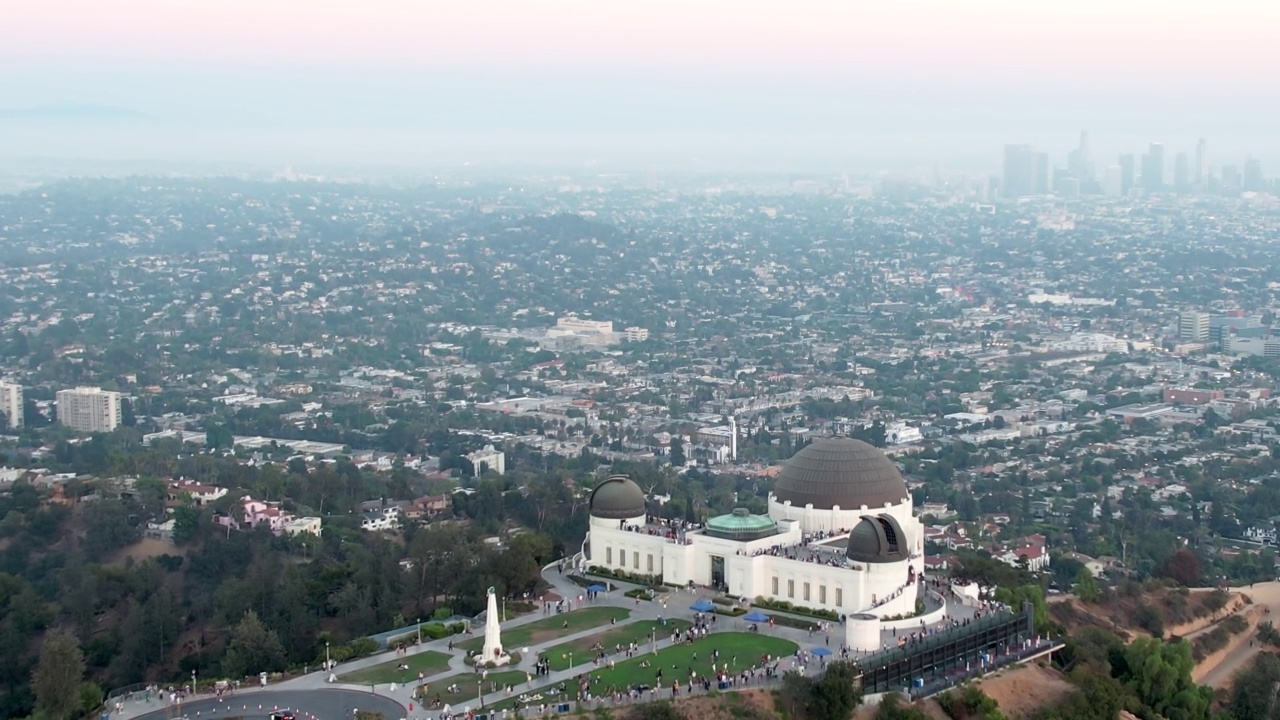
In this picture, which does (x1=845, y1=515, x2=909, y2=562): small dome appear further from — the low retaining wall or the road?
the road

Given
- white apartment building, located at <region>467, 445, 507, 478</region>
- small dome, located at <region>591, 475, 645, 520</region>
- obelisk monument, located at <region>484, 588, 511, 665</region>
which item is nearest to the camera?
obelisk monument, located at <region>484, 588, 511, 665</region>

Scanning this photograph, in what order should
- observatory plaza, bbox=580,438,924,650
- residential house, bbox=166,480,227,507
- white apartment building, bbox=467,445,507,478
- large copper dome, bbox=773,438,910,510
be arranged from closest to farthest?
observatory plaza, bbox=580,438,924,650 → large copper dome, bbox=773,438,910,510 → residential house, bbox=166,480,227,507 → white apartment building, bbox=467,445,507,478

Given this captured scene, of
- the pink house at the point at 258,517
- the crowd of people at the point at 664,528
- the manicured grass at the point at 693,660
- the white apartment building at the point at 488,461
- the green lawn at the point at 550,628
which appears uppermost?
the crowd of people at the point at 664,528

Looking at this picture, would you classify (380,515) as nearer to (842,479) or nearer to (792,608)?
(842,479)

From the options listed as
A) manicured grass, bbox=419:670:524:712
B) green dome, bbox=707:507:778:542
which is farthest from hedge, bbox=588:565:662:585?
manicured grass, bbox=419:670:524:712

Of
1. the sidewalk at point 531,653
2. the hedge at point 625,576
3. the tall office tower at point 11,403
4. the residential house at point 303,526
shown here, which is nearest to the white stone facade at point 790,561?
the hedge at point 625,576

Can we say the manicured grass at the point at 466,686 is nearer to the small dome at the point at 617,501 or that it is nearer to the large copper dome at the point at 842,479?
the small dome at the point at 617,501

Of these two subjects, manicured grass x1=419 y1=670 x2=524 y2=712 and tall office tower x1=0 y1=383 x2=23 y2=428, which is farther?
tall office tower x1=0 y1=383 x2=23 y2=428

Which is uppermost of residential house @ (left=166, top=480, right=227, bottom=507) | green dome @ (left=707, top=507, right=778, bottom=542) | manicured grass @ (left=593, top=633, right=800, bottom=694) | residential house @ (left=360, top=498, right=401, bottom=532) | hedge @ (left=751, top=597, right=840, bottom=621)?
green dome @ (left=707, top=507, right=778, bottom=542)
